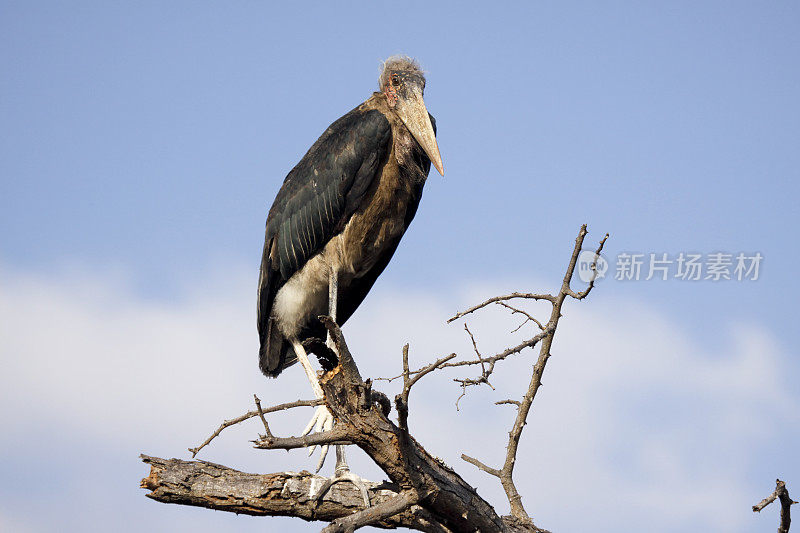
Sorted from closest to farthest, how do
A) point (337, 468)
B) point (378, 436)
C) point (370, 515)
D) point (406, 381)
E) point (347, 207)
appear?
point (406, 381), point (370, 515), point (378, 436), point (337, 468), point (347, 207)

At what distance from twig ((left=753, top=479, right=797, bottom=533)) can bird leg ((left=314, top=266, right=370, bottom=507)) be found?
2270 mm

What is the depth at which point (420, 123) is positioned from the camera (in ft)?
22.3

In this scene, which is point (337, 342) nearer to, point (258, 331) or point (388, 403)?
point (388, 403)

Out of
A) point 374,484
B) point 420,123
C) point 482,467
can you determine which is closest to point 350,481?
point 374,484

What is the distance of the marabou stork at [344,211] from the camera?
663 centimetres

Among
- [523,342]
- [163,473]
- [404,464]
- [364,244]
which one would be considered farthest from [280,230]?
[404,464]

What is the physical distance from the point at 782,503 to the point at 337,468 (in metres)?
2.87

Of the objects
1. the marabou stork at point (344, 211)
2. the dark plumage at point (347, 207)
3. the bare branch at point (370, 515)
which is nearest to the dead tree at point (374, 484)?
the bare branch at point (370, 515)

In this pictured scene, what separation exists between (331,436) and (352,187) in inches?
116

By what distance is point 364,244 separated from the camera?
6.70m

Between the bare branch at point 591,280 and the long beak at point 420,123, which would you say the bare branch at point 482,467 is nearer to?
the bare branch at point 591,280

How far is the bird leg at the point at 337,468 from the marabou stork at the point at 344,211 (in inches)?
0.5

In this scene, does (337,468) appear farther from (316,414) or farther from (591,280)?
(591,280)

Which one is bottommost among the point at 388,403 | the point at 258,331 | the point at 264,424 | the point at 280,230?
the point at 264,424
